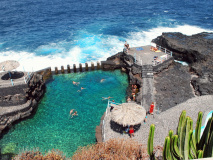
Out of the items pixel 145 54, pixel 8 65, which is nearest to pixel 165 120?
Answer: pixel 145 54

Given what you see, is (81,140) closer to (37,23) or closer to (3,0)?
(37,23)

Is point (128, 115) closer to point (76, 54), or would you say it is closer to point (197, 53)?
point (197, 53)

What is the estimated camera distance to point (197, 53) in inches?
1288

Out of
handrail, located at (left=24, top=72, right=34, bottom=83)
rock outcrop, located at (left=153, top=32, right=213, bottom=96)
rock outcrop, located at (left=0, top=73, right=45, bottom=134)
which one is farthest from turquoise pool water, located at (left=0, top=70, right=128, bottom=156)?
rock outcrop, located at (left=153, top=32, right=213, bottom=96)

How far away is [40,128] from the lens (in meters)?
22.9

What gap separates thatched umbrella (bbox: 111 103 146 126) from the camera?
17.4 m

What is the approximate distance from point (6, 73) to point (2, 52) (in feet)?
64.5

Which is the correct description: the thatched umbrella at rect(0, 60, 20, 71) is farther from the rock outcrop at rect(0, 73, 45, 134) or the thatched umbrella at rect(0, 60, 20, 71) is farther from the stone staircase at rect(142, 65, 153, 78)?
the stone staircase at rect(142, 65, 153, 78)

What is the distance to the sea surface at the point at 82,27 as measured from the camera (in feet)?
140

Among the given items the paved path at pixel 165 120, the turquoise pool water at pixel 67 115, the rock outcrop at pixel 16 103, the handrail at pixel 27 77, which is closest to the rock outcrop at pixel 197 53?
the paved path at pixel 165 120

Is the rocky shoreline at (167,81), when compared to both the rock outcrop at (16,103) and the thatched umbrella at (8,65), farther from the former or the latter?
the thatched umbrella at (8,65)

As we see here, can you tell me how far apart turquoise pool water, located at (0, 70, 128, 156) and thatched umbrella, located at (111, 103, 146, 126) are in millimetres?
5133

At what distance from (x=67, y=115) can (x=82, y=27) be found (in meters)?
40.1

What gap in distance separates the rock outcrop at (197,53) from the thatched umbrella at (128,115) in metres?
10.4
